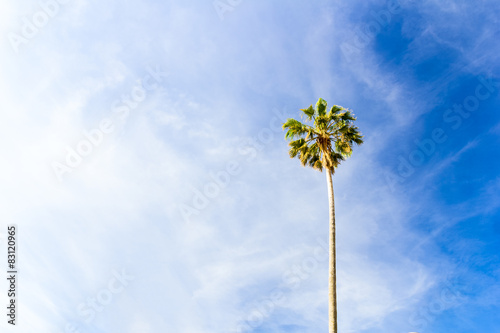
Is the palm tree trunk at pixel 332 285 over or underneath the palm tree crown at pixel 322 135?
underneath

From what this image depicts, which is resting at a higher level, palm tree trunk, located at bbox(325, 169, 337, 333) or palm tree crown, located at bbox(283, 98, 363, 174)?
palm tree crown, located at bbox(283, 98, 363, 174)

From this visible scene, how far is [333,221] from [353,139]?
22.4ft

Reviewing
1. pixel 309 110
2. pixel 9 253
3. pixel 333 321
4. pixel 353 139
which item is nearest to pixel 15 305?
pixel 9 253

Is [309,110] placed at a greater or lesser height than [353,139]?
greater

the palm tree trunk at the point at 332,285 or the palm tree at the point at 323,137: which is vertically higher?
the palm tree at the point at 323,137

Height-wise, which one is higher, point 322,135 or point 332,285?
point 322,135

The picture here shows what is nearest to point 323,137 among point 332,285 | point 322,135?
point 322,135

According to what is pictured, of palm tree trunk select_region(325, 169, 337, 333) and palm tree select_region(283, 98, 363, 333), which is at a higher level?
palm tree select_region(283, 98, 363, 333)

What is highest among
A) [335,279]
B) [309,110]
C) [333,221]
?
[309,110]

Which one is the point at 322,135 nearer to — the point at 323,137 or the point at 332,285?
the point at 323,137

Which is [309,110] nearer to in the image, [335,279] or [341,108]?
[341,108]

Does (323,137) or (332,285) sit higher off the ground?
(323,137)

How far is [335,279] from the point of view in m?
16.5

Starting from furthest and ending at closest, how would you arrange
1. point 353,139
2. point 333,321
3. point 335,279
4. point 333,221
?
point 353,139 < point 333,221 < point 335,279 < point 333,321
